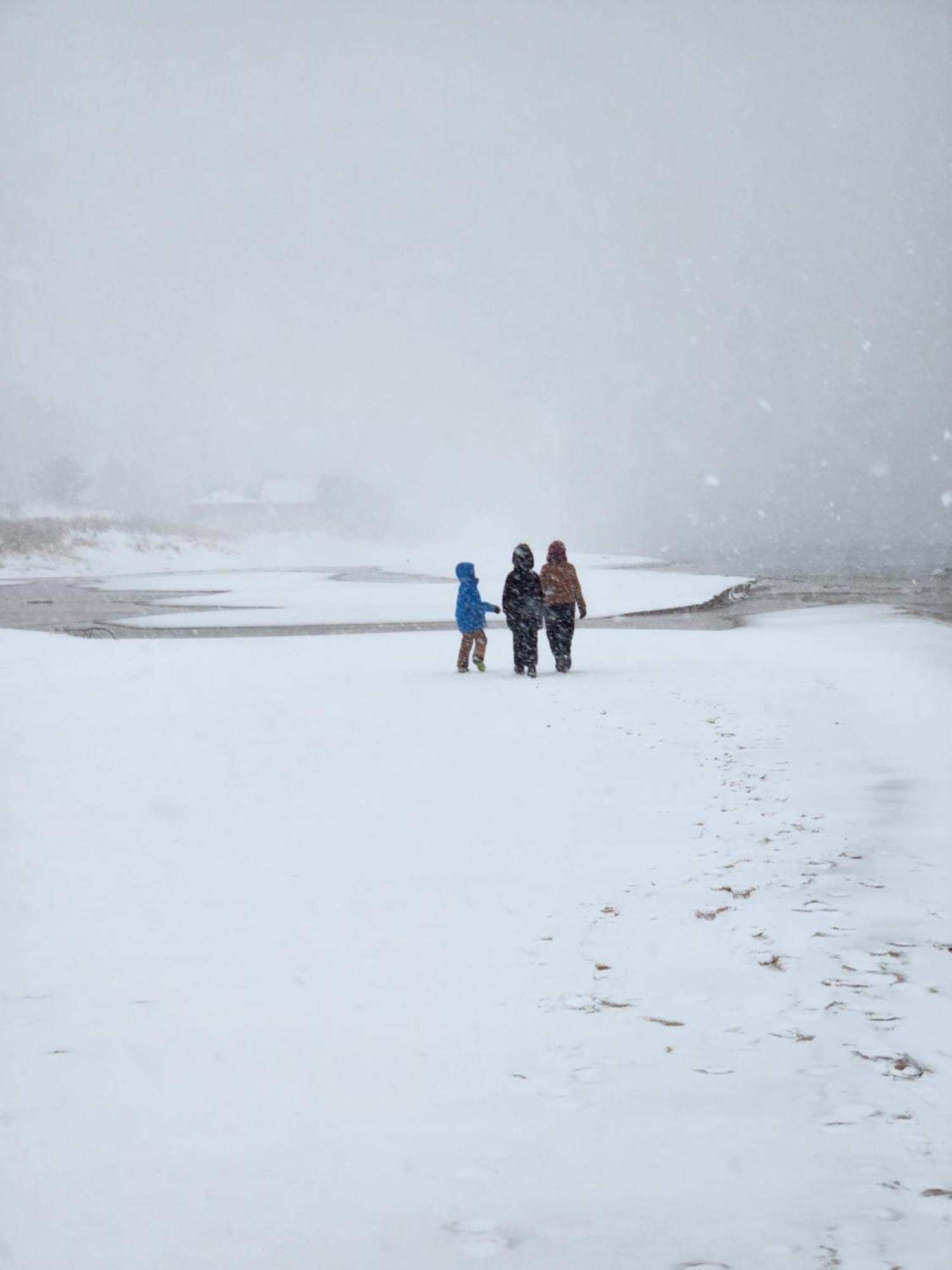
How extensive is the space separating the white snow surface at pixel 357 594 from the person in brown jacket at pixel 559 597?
40.1ft

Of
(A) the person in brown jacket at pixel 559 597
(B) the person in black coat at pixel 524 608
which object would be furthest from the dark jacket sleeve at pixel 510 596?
(A) the person in brown jacket at pixel 559 597

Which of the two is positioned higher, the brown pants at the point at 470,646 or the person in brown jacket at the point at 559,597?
the person in brown jacket at the point at 559,597

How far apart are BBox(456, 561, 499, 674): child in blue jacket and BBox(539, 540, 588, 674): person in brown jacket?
81 cm

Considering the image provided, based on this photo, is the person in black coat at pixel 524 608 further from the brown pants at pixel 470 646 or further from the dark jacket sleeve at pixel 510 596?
the brown pants at pixel 470 646

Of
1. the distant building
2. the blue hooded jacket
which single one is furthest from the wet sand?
the distant building

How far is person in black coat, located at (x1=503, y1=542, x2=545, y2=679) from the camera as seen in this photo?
15078 millimetres

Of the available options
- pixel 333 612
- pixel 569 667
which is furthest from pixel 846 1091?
pixel 333 612

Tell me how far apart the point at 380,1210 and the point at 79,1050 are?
5.48ft

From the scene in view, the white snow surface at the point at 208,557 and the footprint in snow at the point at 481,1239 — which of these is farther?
the white snow surface at the point at 208,557

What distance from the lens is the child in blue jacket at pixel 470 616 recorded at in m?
15.2

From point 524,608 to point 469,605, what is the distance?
862mm

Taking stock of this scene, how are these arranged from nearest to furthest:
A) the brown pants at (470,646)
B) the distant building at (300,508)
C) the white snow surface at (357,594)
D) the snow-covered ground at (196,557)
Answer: the brown pants at (470,646) → the white snow surface at (357,594) → the snow-covered ground at (196,557) → the distant building at (300,508)

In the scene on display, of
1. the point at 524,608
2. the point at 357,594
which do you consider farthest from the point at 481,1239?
the point at 357,594

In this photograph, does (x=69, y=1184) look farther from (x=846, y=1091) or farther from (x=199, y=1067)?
(x=846, y=1091)
